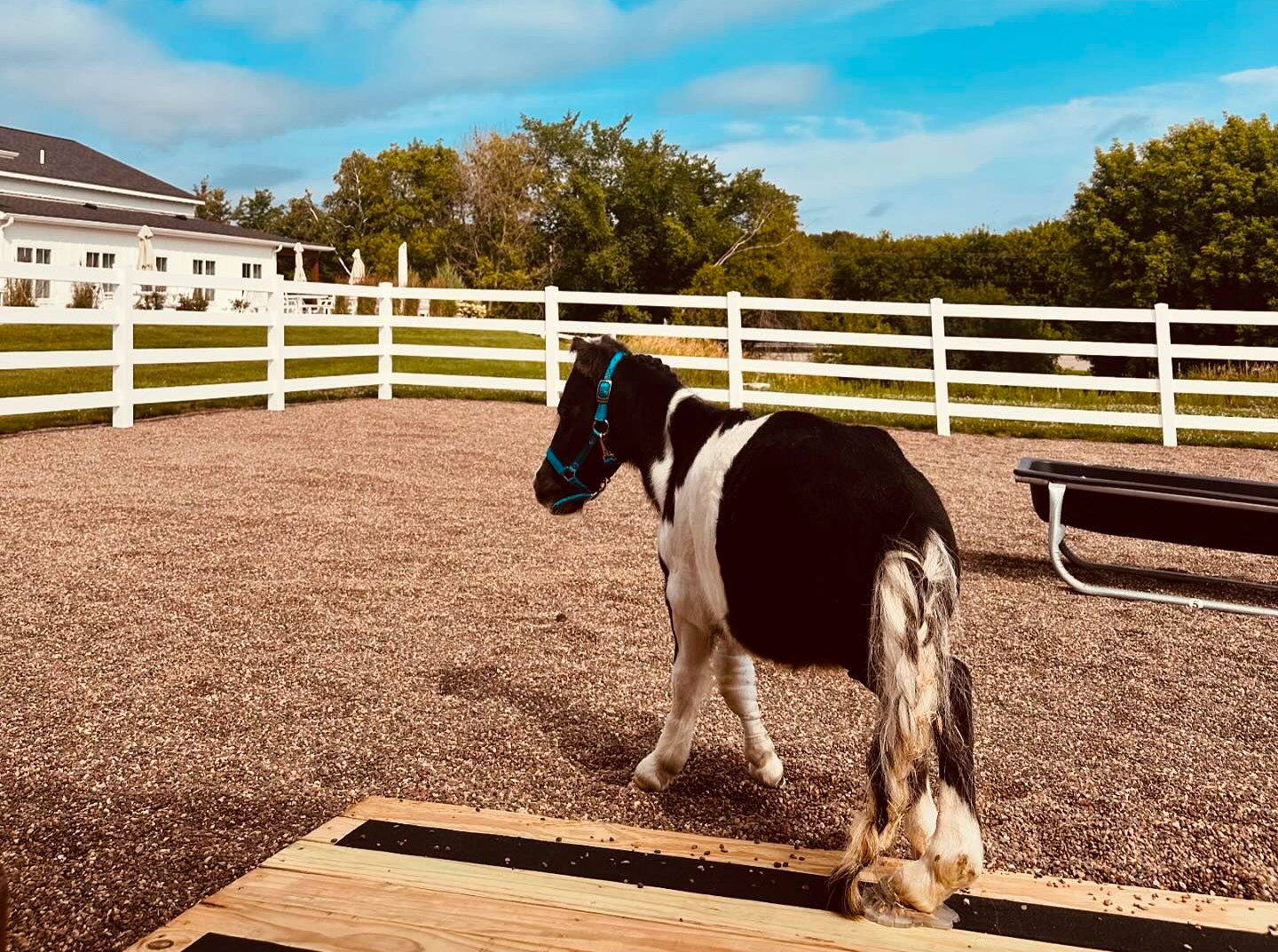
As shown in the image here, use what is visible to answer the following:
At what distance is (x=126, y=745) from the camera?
3.19m

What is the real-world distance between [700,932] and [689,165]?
4644cm

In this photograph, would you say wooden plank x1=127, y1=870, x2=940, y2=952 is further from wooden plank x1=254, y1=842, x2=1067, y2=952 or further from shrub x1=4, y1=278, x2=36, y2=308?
shrub x1=4, y1=278, x2=36, y2=308

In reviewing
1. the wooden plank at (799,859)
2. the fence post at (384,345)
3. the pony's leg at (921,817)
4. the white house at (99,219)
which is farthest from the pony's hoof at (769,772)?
the white house at (99,219)

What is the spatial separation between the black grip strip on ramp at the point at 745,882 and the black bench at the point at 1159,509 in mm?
3537

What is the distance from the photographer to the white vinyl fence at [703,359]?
10.4 metres

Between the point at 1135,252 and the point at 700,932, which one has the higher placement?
the point at 1135,252

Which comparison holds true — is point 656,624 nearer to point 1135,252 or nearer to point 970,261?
point 1135,252

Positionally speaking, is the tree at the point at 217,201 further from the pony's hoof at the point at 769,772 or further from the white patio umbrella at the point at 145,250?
the pony's hoof at the point at 769,772

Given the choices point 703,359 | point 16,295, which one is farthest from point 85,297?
point 703,359

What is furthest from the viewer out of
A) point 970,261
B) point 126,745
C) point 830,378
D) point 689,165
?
point 689,165

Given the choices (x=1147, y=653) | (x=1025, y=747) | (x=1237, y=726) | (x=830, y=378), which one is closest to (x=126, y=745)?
(x=1025, y=747)

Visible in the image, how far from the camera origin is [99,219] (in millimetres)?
35844

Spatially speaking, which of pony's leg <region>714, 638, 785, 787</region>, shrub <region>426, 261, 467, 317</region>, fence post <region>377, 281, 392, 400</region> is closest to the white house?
shrub <region>426, 261, 467, 317</region>

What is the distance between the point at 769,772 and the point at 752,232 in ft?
144
